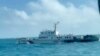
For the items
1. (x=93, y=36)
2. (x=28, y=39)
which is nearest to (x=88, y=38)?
(x=93, y=36)

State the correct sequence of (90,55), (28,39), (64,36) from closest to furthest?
1. (90,55)
2. (64,36)
3. (28,39)

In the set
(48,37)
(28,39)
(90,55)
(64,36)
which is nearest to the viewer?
(90,55)

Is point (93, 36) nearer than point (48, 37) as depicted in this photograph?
No

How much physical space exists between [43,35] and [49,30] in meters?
3.54

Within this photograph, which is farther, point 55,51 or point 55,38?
point 55,38

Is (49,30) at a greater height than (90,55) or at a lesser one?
greater

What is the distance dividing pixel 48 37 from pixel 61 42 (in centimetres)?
940

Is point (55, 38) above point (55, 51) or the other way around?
above

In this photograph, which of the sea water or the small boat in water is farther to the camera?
the small boat in water

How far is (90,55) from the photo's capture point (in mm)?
56750

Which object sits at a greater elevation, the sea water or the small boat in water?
the small boat in water

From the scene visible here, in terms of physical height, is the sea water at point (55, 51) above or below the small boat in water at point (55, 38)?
below

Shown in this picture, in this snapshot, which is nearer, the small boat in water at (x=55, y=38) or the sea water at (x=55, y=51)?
the sea water at (x=55, y=51)

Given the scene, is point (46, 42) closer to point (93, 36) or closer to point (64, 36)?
point (64, 36)
